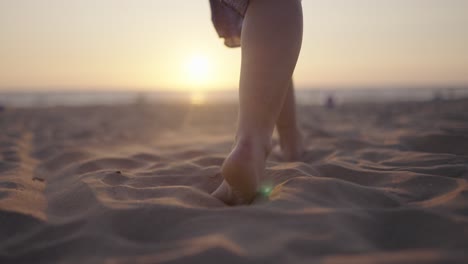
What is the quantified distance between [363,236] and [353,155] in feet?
3.76

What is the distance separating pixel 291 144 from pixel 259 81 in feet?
3.08

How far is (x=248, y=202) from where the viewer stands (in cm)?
111

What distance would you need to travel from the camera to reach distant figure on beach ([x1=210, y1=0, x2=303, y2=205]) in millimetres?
1030

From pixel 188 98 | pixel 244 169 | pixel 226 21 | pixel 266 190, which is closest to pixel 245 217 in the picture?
pixel 244 169

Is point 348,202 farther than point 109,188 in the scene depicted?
No

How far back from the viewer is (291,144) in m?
1.91

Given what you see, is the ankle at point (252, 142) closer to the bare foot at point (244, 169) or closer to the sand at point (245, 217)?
the bare foot at point (244, 169)

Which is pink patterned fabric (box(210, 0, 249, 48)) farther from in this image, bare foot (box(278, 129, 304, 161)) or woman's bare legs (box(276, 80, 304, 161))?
bare foot (box(278, 129, 304, 161))

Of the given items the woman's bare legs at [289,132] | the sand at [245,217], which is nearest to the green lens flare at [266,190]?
the sand at [245,217]

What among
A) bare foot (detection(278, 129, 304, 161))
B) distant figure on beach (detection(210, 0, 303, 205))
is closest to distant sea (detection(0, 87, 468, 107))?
bare foot (detection(278, 129, 304, 161))

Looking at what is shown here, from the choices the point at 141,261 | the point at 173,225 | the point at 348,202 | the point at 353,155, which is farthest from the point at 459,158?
the point at 141,261

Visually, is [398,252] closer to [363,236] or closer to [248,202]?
[363,236]

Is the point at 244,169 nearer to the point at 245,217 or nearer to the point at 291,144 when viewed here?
the point at 245,217

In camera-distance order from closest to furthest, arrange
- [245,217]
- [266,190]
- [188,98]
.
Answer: [245,217] < [266,190] < [188,98]
